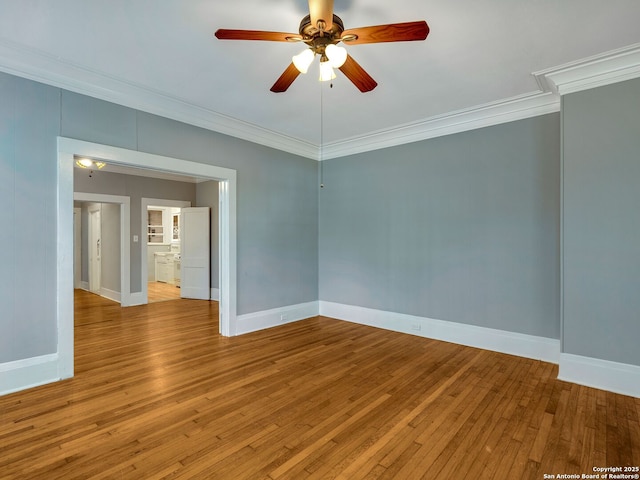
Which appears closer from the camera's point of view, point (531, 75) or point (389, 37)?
point (389, 37)

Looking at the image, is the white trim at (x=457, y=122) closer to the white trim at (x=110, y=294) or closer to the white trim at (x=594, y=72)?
the white trim at (x=594, y=72)

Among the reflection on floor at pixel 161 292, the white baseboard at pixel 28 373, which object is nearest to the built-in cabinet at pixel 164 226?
the reflection on floor at pixel 161 292

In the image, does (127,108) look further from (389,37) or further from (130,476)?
(130,476)

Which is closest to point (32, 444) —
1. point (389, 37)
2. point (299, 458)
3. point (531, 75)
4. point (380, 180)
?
point (299, 458)

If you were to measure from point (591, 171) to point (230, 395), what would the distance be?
3821 millimetres

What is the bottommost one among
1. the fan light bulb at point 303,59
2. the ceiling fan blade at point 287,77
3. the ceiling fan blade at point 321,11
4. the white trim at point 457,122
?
the fan light bulb at point 303,59

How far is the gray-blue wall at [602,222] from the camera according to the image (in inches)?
110

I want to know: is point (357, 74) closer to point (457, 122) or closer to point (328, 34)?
point (328, 34)

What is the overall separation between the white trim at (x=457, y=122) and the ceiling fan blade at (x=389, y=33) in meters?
2.34

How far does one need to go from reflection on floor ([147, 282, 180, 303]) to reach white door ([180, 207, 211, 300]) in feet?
1.50

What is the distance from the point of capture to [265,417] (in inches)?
94.7

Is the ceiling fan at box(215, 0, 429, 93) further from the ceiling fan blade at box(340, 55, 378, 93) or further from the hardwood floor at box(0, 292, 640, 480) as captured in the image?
the hardwood floor at box(0, 292, 640, 480)

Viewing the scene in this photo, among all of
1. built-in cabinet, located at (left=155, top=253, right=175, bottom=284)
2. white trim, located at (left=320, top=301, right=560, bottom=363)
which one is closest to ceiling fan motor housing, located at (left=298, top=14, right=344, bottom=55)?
white trim, located at (left=320, top=301, right=560, bottom=363)

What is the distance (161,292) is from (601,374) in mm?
8472
